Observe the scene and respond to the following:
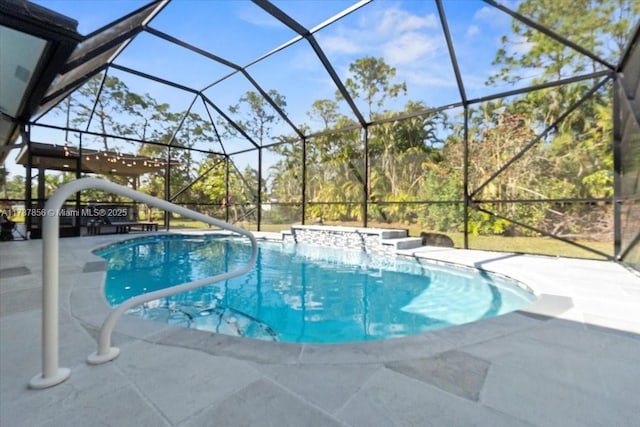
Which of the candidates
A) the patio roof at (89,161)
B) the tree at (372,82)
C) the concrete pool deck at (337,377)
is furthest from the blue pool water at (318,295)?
the tree at (372,82)

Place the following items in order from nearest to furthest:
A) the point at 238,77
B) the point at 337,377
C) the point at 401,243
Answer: the point at 337,377 → the point at 401,243 → the point at 238,77

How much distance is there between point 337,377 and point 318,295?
2.64 m

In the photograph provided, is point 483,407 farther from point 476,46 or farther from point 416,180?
point 416,180

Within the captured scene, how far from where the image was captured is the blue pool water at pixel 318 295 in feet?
9.93

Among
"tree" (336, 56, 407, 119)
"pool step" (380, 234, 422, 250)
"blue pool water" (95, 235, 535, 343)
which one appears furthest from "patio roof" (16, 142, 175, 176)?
"pool step" (380, 234, 422, 250)

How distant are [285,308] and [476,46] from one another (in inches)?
254

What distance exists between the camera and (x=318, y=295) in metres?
4.05

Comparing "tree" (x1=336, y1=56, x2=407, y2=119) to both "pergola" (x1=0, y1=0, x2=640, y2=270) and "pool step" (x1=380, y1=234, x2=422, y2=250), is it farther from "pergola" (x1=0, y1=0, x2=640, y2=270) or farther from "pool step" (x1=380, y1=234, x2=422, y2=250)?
"pool step" (x1=380, y1=234, x2=422, y2=250)

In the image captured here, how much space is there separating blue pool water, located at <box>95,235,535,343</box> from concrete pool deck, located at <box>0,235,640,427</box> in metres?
1.05

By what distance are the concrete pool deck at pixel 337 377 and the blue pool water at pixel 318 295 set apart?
3.45 feet

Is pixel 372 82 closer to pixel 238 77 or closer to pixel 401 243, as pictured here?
pixel 238 77

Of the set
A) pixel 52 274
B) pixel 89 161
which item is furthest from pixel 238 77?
pixel 52 274

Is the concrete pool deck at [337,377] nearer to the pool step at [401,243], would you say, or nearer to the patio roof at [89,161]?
the pool step at [401,243]

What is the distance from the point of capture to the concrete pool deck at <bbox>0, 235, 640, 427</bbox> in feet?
3.80
